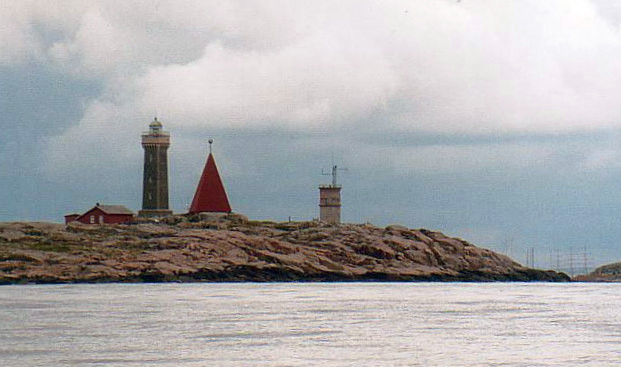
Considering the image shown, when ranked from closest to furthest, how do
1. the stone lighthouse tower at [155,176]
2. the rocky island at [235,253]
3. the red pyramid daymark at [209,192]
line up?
the rocky island at [235,253], the stone lighthouse tower at [155,176], the red pyramid daymark at [209,192]

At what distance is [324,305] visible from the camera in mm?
53125

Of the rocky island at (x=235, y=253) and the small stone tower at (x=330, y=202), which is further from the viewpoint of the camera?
the small stone tower at (x=330, y=202)

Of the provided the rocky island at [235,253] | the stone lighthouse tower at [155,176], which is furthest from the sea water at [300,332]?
the stone lighthouse tower at [155,176]

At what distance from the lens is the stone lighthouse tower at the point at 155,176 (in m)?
A: 103

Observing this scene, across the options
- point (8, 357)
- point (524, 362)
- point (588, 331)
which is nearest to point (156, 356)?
point (8, 357)

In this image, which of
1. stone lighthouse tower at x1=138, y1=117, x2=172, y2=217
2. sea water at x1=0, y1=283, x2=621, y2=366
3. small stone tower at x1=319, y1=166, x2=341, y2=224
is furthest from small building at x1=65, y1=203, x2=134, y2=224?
sea water at x1=0, y1=283, x2=621, y2=366

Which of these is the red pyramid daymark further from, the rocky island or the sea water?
the sea water

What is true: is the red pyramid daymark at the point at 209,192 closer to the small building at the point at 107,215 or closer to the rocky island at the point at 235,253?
the rocky island at the point at 235,253

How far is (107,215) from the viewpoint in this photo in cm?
10750

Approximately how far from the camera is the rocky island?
87688 millimetres

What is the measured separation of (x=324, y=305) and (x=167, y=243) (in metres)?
43.1

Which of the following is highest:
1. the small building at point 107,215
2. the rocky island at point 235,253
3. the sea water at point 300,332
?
the small building at point 107,215

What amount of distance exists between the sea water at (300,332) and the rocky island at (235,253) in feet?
97.5

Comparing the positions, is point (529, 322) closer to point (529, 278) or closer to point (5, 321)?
point (5, 321)
